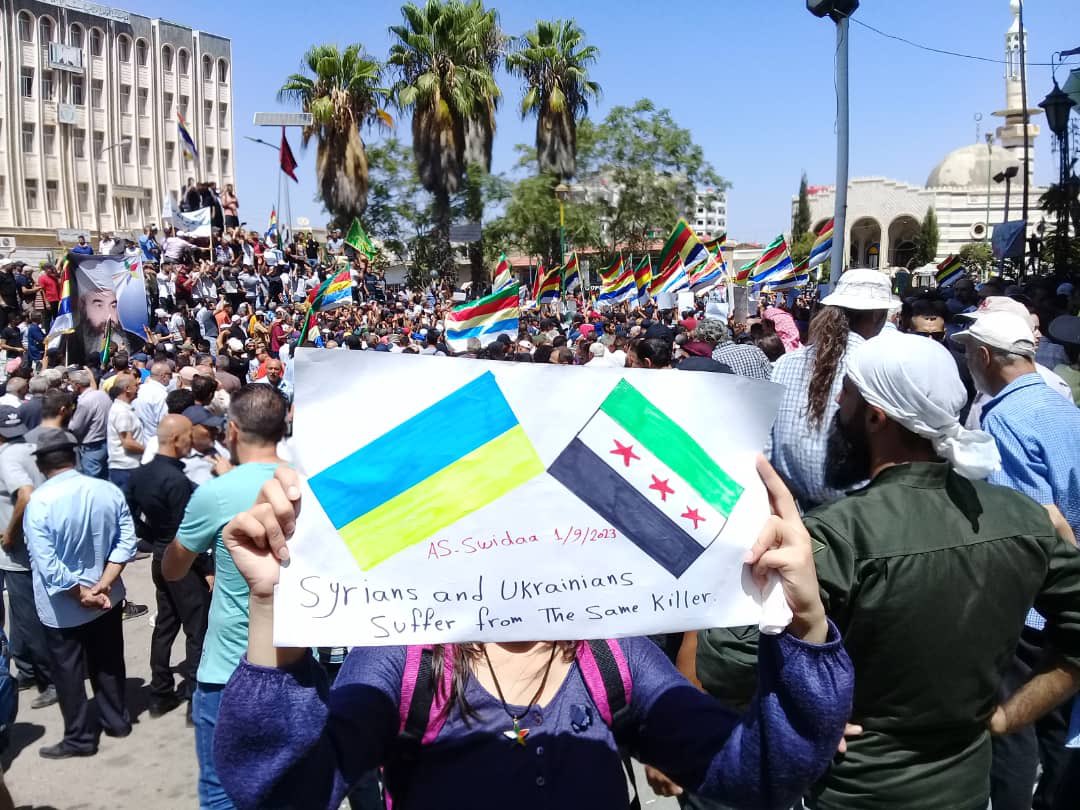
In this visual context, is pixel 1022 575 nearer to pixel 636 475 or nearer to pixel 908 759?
pixel 908 759

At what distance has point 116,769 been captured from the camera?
4785 millimetres

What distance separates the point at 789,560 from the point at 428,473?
0.63 meters

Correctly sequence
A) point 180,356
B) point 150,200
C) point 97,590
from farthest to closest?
point 150,200
point 180,356
point 97,590

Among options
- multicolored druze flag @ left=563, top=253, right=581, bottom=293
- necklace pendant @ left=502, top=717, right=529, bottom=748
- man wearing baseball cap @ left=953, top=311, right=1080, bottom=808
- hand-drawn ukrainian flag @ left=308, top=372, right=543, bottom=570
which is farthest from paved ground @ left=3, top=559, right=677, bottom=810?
multicolored druze flag @ left=563, top=253, right=581, bottom=293

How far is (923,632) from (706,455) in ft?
2.36

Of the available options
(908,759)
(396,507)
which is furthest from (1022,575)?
(396,507)

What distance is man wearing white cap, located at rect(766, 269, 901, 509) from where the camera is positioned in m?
2.90

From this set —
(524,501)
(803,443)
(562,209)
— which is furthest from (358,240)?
(524,501)

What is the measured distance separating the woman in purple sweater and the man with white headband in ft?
1.05

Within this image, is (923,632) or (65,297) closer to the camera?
(923,632)

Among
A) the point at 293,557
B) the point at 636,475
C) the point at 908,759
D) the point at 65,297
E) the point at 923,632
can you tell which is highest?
the point at 65,297

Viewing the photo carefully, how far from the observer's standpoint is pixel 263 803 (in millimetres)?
1503

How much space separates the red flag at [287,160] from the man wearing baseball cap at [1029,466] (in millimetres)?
26302

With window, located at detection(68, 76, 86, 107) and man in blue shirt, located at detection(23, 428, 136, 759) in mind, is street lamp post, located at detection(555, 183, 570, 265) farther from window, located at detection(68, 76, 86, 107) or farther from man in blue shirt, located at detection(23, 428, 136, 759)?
window, located at detection(68, 76, 86, 107)
